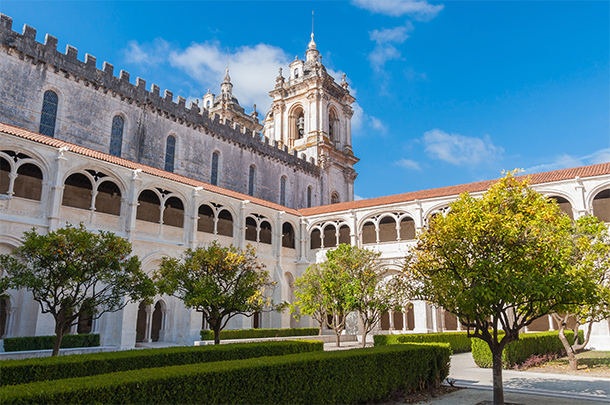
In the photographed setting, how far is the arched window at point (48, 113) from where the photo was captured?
1045 inches

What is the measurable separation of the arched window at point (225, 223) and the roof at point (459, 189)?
285 inches

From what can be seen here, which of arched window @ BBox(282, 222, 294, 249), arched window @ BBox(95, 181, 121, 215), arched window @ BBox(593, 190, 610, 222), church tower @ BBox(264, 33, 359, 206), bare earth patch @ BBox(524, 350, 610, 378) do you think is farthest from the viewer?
church tower @ BBox(264, 33, 359, 206)

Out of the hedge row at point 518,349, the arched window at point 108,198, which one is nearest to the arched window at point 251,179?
the arched window at point 108,198

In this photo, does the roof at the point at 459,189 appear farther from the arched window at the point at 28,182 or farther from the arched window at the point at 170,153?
the arched window at the point at 28,182

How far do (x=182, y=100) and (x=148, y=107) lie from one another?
333 cm

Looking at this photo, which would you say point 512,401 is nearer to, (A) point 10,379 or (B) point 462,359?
(B) point 462,359

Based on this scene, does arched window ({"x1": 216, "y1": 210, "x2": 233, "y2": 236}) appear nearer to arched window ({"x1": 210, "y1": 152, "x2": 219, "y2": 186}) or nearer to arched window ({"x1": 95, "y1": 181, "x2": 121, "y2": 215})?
arched window ({"x1": 210, "y1": 152, "x2": 219, "y2": 186})

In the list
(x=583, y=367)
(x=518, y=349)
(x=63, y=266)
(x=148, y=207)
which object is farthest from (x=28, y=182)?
(x=583, y=367)

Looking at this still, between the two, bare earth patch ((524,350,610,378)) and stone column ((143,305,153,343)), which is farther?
stone column ((143,305,153,343))

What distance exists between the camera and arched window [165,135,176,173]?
33.5 metres

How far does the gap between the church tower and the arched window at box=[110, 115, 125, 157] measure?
826 inches

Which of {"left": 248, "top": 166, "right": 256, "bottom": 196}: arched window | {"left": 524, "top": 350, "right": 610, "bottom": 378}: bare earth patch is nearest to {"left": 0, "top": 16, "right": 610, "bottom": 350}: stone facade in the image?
{"left": 248, "top": 166, "right": 256, "bottom": 196}: arched window

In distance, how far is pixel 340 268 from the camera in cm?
2347

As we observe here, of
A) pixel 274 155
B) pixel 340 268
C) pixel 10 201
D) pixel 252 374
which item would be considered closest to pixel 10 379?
pixel 252 374
